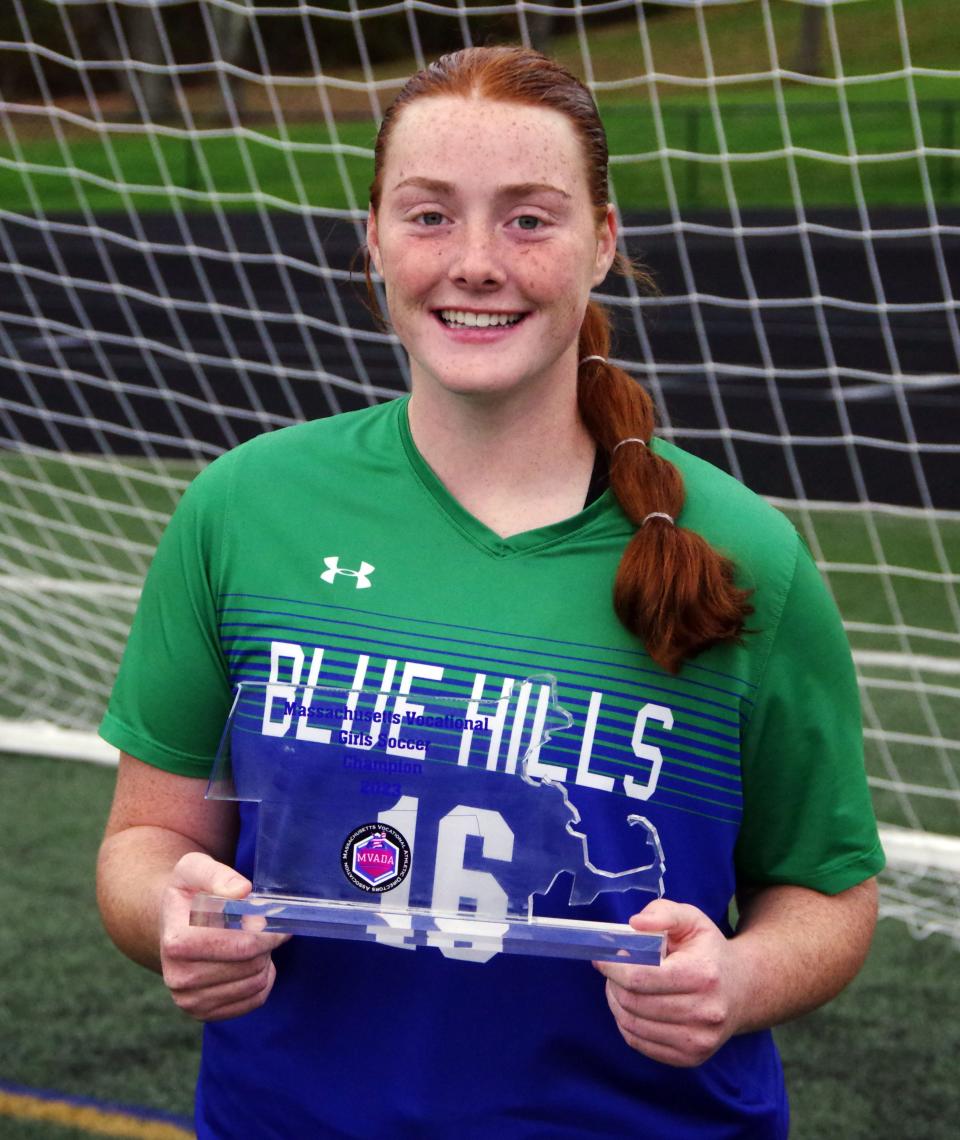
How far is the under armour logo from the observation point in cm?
161

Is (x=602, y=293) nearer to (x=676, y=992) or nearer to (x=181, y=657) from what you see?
(x=181, y=657)

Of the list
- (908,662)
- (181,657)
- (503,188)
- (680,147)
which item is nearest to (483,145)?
(503,188)

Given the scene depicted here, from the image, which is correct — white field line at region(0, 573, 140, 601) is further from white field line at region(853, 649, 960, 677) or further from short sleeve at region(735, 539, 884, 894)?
short sleeve at region(735, 539, 884, 894)

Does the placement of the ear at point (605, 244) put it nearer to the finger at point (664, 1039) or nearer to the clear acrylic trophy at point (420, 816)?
the clear acrylic trophy at point (420, 816)

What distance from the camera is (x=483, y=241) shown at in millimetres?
1490

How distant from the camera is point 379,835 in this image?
146 cm

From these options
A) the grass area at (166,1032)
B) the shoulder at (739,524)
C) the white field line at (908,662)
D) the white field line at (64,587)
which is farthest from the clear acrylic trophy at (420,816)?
the white field line at (64,587)

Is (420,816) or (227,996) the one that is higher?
(420,816)

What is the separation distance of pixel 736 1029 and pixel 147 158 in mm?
19381

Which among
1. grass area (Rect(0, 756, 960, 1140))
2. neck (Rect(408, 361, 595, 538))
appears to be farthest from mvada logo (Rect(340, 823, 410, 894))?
grass area (Rect(0, 756, 960, 1140))

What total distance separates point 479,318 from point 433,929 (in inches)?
21.0

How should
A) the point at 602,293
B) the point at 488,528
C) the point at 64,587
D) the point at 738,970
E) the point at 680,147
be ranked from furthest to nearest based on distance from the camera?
the point at 680,147
the point at 602,293
the point at 64,587
the point at 488,528
the point at 738,970

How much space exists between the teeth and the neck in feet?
0.34

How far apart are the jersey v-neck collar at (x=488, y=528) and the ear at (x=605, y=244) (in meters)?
0.21
